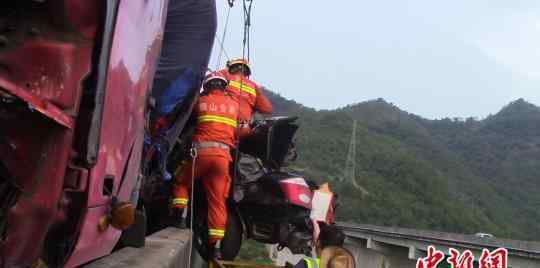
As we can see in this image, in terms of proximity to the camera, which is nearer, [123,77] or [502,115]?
[123,77]

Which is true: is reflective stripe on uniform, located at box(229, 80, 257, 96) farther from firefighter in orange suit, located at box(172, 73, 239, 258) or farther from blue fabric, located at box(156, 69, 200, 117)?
blue fabric, located at box(156, 69, 200, 117)

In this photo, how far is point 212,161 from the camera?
18.4ft

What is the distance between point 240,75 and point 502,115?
377 feet

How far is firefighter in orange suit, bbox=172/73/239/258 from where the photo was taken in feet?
18.5

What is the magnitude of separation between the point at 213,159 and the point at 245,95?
3.17 feet

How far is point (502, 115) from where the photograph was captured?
11494 cm

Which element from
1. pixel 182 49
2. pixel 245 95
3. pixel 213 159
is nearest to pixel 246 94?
pixel 245 95

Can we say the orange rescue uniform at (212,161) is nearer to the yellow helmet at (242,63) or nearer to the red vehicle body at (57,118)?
the yellow helmet at (242,63)

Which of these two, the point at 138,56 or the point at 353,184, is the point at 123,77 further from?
the point at 353,184

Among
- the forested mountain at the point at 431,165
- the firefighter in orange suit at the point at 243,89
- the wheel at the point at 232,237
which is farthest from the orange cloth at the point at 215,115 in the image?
the forested mountain at the point at 431,165

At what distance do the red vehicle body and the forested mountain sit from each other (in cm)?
3809

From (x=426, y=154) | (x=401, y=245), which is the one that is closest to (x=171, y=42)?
(x=401, y=245)

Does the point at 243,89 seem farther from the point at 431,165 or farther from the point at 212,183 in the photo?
the point at 431,165

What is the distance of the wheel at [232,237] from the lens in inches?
242
